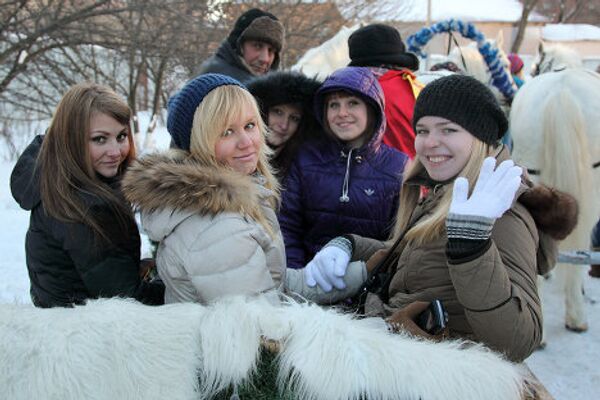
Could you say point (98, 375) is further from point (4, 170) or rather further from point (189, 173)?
point (4, 170)

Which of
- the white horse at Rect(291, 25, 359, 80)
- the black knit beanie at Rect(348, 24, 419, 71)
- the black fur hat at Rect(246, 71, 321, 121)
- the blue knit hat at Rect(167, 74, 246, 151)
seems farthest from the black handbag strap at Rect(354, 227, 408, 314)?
the white horse at Rect(291, 25, 359, 80)

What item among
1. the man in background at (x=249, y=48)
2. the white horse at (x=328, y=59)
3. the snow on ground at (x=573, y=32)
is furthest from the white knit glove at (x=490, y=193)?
the snow on ground at (x=573, y=32)

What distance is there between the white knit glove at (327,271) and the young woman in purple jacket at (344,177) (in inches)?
17.7

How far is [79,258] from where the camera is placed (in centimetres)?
178

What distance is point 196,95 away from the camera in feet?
6.04

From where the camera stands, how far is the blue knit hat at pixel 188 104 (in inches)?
72.6

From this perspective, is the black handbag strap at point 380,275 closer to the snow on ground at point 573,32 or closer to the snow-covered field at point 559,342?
the snow-covered field at point 559,342

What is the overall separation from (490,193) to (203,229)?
825mm

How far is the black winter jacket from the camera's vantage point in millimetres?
1783

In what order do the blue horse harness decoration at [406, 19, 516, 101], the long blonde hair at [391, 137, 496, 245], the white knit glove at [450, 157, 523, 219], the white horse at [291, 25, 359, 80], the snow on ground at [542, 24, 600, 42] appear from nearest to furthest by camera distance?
the white knit glove at [450, 157, 523, 219], the long blonde hair at [391, 137, 496, 245], the blue horse harness decoration at [406, 19, 516, 101], the white horse at [291, 25, 359, 80], the snow on ground at [542, 24, 600, 42]

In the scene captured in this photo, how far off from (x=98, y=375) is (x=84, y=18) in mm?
6636

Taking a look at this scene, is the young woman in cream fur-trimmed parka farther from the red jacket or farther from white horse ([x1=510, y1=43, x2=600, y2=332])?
white horse ([x1=510, y1=43, x2=600, y2=332])

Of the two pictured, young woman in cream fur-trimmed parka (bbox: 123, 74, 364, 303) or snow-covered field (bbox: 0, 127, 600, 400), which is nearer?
young woman in cream fur-trimmed parka (bbox: 123, 74, 364, 303)

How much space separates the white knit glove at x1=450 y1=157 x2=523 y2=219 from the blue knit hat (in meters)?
0.94
